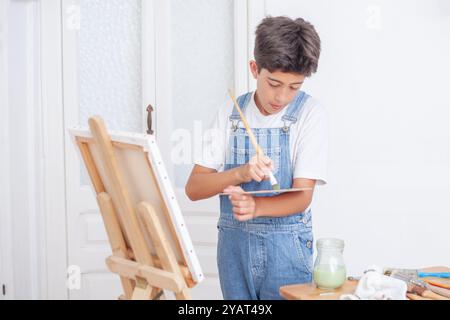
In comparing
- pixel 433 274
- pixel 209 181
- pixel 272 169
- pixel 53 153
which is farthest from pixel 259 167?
pixel 53 153

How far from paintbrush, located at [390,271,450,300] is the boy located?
0.33 metres

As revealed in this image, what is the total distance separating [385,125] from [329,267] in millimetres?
1687

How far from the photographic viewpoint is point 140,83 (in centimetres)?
337

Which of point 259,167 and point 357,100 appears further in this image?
point 357,100

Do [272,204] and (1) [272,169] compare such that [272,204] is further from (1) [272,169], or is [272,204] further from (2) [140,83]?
(2) [140,83]

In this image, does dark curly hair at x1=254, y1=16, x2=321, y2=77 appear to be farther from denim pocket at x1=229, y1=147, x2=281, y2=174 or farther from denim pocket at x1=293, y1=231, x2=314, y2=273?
denim pocket at x1=293, y1=231, x2=314, y2=273

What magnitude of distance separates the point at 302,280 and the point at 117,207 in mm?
635

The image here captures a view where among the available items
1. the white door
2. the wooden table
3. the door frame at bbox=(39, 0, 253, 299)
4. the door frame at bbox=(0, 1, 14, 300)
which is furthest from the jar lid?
the door frame at bbox=(0, 1, 14, 300)

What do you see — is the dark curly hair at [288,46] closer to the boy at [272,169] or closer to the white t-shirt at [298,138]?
the boy at [272,169]

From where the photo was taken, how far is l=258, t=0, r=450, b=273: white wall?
3.11m

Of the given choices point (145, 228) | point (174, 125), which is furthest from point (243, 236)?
point (174, 125)

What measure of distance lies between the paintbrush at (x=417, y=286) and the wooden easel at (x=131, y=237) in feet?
1.84

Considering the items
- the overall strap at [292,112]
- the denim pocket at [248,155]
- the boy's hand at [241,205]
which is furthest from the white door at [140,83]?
the boy's hand at [241,205]
